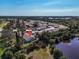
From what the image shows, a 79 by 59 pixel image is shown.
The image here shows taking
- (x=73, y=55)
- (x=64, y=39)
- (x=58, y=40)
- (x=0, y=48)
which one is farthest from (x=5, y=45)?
(x=64, y=39)

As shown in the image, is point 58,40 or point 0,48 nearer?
point 0,48

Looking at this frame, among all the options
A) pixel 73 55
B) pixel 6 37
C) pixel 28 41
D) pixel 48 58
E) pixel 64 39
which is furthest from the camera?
pixel 64 39

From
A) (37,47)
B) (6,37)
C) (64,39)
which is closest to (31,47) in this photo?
(37,47)

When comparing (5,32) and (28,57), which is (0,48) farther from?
(5,32)

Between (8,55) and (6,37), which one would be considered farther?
(6,37)

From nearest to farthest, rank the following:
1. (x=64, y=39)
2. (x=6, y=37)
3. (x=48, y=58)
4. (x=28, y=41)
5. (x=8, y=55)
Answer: (x=8, y=55)
(x=48, y=58)
(x=28, y=41)
(x=6, y=37)
(x=64, y=39)

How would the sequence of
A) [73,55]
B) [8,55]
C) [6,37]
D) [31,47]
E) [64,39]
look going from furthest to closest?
[64,39] → [6,37] → [31,47] → [73,55] → [8,55]

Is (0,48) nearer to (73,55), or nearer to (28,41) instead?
(28,41)

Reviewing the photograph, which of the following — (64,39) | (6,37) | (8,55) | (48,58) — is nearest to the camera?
(8,55)
